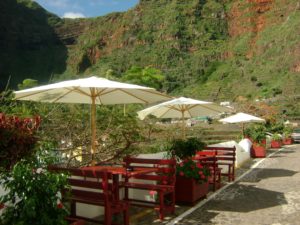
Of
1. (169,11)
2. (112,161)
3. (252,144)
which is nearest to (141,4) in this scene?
(169,11)

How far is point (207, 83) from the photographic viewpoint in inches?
3401

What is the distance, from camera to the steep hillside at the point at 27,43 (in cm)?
12288

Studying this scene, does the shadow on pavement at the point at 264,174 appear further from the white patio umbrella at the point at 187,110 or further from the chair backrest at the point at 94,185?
the chair backrest at the point at 94,185

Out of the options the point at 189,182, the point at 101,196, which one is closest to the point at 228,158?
the point at 189,182

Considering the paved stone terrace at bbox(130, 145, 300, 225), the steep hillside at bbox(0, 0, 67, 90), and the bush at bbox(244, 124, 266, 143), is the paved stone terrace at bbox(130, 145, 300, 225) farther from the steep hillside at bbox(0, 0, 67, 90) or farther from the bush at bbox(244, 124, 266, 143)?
the steep hillside at bbox(0, 0, 67, 90)

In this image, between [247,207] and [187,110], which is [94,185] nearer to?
[247,207]

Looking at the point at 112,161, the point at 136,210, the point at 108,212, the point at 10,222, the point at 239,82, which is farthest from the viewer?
the point at 239,82

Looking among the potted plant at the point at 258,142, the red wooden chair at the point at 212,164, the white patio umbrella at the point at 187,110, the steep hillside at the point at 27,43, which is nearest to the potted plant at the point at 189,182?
the red wooden chair at the point at 212,164

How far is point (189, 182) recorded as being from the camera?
7.28 metres

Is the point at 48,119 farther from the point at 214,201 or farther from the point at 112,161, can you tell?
the point at 214,201

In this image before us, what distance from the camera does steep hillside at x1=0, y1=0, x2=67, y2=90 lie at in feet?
403

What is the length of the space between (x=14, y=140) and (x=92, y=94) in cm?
301

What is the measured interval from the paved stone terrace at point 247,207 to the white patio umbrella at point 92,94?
1810 millimetres

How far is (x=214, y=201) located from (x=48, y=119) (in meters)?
3.45
